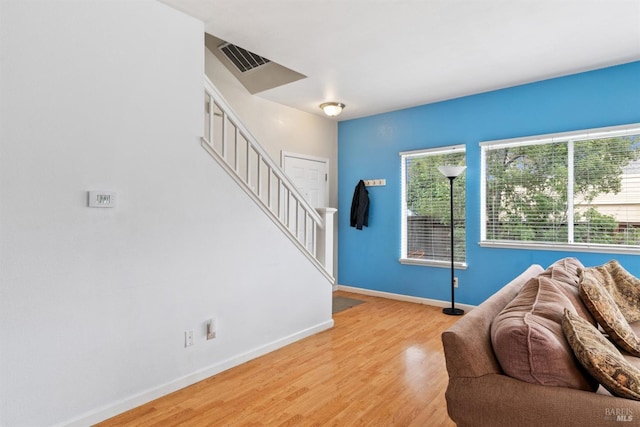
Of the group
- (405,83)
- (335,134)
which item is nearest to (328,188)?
(335,134)

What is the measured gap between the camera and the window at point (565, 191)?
3.51 meters

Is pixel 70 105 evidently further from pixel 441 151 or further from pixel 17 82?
pixel 441 151

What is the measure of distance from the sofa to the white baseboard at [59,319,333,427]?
1.91 m

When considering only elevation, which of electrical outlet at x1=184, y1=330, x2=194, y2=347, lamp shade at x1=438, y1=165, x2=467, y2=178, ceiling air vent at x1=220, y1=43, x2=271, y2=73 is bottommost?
electrical outlet at x1=184, y1=330, x2=194, y2=347

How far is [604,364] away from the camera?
125cm

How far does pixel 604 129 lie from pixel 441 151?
1668 mm

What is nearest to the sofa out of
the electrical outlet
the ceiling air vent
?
the electrical outlet

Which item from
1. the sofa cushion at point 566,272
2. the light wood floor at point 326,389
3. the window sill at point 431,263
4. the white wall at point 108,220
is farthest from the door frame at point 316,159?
the sofa cushion at point 566,272

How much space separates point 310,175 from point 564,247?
10.5 feet

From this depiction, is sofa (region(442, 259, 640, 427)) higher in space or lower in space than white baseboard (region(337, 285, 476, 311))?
higher

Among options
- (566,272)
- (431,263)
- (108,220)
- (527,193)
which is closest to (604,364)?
(566,272)

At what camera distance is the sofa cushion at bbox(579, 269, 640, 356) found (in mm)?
1889

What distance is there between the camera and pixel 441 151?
4.70 metres

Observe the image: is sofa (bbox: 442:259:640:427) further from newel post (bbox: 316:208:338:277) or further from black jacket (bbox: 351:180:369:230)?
black jacket (bbox: 351:180:369:230)
